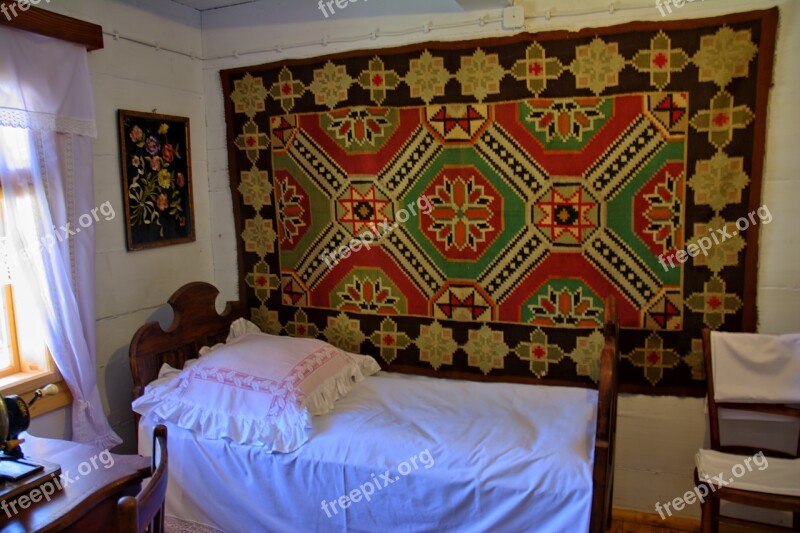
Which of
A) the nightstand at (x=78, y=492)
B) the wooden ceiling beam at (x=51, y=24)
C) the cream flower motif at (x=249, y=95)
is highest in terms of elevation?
the wooden ceiling beam at (x=51, y=24)

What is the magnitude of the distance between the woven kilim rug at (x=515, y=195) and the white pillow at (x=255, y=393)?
53 cm

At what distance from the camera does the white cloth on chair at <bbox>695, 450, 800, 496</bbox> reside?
2.31 m

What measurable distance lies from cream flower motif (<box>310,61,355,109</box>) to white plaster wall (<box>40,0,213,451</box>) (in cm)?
78

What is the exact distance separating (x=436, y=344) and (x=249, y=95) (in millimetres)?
1724

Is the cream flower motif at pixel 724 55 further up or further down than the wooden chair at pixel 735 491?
further up

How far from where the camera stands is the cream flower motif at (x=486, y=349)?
308 cm

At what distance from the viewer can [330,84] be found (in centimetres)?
322

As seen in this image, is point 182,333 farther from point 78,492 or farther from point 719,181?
point 719,181

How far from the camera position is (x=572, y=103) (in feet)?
9.22

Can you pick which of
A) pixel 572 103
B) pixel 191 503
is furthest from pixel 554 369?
pixel 191 503

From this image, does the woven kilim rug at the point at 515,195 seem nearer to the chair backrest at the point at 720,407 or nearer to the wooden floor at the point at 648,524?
the chair backrest at the point at 720,407

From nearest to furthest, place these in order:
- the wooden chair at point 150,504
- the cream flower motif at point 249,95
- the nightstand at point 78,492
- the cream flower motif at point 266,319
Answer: the wooden chair at point 150,504 → the nightstand at point 78,492 → the cream flower motif at point 249,95 → the cream flower motif at point 266,319

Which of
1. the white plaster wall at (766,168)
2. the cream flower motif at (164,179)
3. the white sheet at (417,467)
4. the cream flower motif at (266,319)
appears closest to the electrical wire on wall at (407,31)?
the white plaster wall at (766,168)

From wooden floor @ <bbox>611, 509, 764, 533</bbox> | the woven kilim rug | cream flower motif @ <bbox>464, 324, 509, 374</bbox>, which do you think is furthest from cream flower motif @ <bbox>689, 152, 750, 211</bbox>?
wooden floor @ <bbox>611, 509, 764, 533</bbox>
